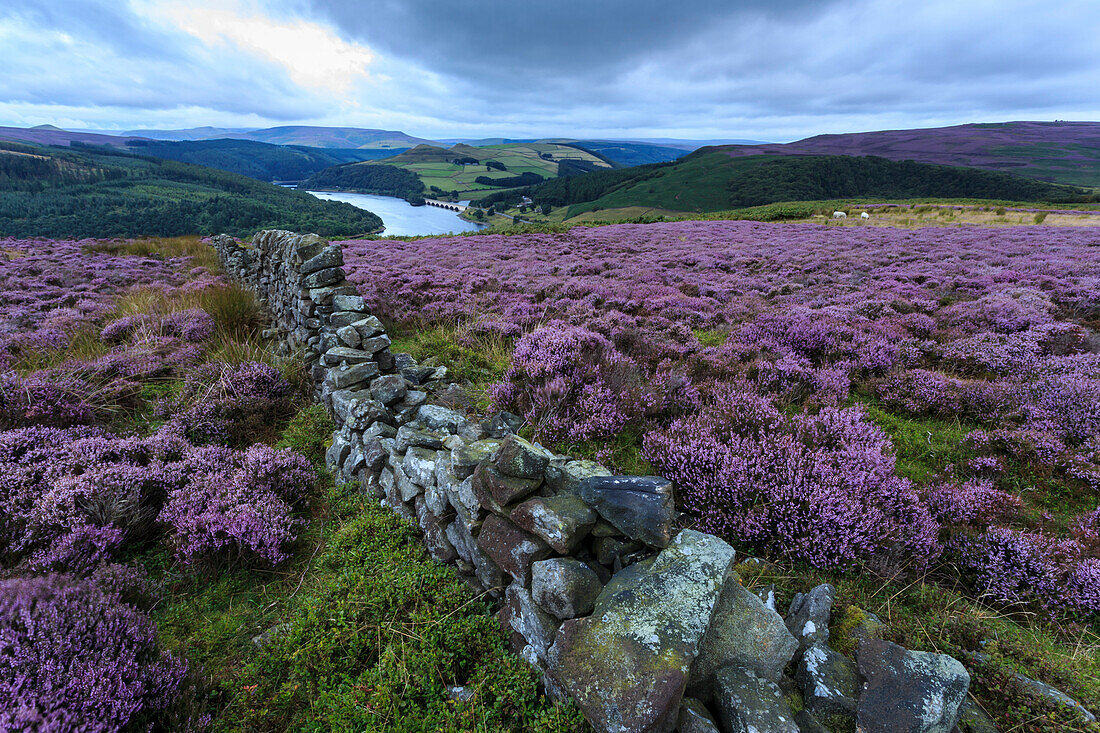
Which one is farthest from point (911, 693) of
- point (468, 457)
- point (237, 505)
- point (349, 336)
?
point (349, 336)

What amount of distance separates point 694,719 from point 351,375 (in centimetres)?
542

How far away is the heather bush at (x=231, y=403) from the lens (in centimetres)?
543

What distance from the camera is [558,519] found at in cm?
280

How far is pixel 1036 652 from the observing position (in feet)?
8.43

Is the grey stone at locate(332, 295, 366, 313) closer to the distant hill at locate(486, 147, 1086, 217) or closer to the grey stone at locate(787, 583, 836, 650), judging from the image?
the grey stone at locate(787, 583, 836, 650)

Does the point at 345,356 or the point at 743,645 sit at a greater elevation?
the point at 345,356

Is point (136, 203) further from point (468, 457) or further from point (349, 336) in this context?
point (468, 457)

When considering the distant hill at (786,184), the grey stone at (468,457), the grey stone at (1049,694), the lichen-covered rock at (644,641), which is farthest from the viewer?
the distant hill at (786,184)

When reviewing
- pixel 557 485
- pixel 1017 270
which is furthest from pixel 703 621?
pixel 1017 270

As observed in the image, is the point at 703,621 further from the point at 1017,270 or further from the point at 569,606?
the point at 1017,270

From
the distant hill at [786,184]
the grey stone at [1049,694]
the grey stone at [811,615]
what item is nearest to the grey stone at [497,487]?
the grey stone at [811,615]

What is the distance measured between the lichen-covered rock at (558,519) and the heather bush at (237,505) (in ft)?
8.37

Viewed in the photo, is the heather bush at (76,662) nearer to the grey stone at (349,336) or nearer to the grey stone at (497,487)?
the grey stone at (497,487)

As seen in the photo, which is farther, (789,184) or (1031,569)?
(789,184)
